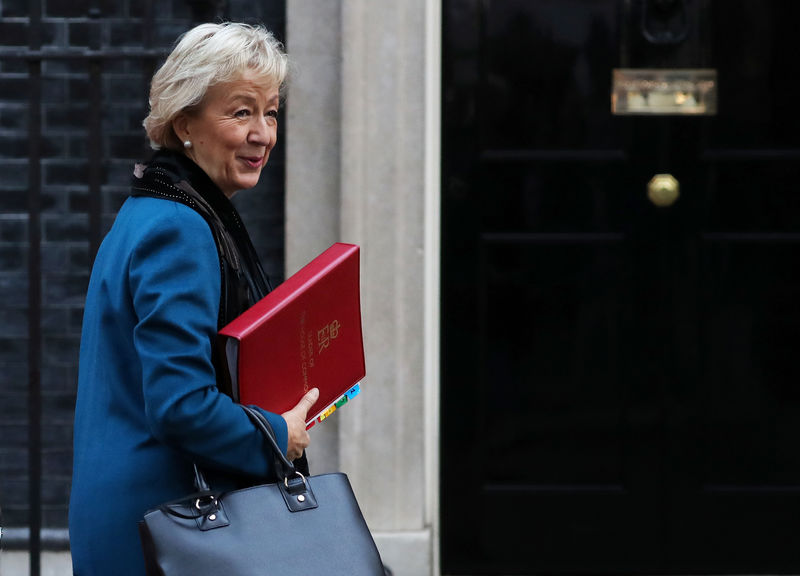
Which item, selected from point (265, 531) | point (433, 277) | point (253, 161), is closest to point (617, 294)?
point (433, 277)

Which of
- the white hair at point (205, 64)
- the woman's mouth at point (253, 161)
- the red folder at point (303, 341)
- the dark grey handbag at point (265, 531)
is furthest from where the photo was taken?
the woman's mouth at point (253, 161)

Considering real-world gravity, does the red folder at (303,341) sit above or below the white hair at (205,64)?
below

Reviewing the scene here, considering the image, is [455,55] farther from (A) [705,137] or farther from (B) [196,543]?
(B) [196,543]

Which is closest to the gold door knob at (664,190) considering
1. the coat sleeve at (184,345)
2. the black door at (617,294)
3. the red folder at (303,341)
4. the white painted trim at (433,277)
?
the black door at (617,294)

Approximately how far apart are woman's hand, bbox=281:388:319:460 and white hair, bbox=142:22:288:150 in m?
0.56

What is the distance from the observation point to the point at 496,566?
4.14 metres

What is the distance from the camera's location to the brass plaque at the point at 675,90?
4016 millimetres

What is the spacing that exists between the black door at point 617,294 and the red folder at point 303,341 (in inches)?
77.5

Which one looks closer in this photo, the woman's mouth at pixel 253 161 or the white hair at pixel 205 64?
the white hair at pixel 205 64

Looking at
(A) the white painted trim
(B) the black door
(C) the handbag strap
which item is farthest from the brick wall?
(C) the handbag strap

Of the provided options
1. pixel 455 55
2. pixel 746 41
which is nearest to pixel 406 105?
pixel 455 55

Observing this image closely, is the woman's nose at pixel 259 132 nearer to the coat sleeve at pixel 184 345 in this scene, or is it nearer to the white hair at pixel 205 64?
the white hair at pixel 205 64

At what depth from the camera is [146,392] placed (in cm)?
181

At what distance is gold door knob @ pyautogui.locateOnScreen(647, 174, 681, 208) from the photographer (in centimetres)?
402
